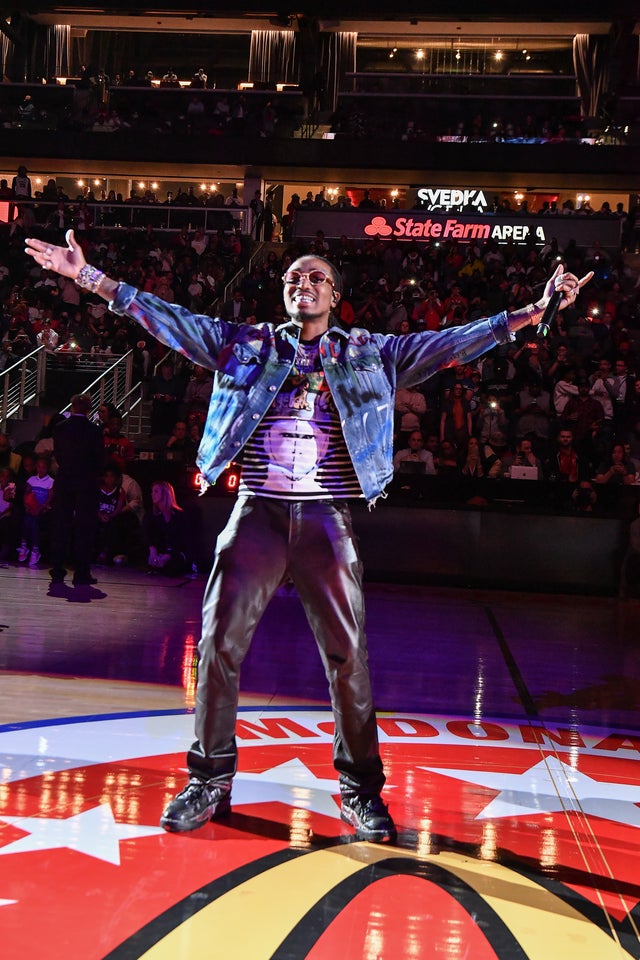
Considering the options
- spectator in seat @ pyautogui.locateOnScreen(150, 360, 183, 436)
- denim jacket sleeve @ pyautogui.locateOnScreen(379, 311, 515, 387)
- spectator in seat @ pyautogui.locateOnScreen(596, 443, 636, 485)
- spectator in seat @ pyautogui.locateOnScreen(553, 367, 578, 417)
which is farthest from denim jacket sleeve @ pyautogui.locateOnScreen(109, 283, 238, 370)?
spectator in seat @ pyautogui.locateOnScreen(150, 360, 183, 436)

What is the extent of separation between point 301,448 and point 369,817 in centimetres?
129

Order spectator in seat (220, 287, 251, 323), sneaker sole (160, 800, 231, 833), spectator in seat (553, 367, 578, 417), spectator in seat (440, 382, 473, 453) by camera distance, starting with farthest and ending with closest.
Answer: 1. spectator in seat (220, 287, 251, 323)
2. spectator in seat (553, 367, 578, 417)
3. spectator in seat (440, 382, 473, 453)
4. sneaker sole (160, 800, 231, 833)

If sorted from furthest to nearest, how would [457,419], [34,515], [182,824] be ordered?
[457,419]
[34,515]
[182,824]

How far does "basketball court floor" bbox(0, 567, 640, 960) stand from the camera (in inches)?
107

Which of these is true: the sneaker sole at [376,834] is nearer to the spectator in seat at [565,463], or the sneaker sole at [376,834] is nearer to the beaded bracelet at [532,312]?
the beaded bracelet at [532,312]

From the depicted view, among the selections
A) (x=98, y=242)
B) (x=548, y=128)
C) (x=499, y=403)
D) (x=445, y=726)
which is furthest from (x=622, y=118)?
(x=445, y=726)

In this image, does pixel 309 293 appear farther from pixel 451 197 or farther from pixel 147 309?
pixel 451 197

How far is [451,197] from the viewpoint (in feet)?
83.8

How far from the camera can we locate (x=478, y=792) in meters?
4.04

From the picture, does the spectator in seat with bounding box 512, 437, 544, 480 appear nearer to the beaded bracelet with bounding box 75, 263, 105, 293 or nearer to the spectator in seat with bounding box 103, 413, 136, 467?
the spectator in seat with bounding box 103, 413, 136, 467

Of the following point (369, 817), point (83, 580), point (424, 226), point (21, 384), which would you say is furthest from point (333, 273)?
point (424, 226)

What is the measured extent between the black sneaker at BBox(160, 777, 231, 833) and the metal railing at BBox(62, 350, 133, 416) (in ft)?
38.9

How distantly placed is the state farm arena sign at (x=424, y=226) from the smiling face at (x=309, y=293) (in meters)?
19.2

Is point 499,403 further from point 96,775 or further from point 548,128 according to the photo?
point 548,128
